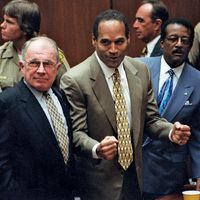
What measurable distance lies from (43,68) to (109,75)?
0.44 m

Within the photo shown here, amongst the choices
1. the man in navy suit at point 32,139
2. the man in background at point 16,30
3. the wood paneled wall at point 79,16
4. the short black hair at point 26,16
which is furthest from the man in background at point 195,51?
the man in navy suit at point 32,139

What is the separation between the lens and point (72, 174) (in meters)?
3.60

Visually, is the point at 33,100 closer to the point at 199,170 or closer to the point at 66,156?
the point at 66,156

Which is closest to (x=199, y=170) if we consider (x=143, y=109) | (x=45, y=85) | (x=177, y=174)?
(x=177, y=174)

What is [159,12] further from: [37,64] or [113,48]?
[37,64]

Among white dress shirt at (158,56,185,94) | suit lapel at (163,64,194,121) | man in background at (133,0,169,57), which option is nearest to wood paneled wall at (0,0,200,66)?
man in background at (133,0,169,57)

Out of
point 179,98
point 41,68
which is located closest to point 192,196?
point 179,98

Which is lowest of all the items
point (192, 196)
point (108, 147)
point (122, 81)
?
point (192, 196)

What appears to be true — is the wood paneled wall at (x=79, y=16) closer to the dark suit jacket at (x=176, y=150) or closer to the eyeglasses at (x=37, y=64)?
the dark suit jacket at (x=176, y=150)

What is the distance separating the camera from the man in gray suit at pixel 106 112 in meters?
3.68

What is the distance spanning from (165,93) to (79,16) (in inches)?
83.0

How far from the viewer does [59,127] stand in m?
3.52

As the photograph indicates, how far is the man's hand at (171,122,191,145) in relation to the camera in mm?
3645

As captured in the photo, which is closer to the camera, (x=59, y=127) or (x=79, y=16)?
(x=59, y=127)
